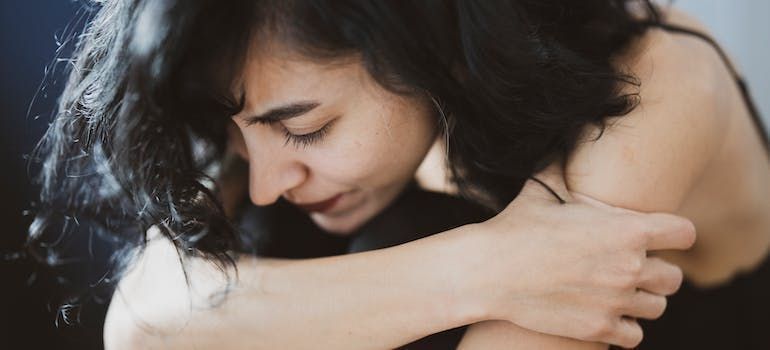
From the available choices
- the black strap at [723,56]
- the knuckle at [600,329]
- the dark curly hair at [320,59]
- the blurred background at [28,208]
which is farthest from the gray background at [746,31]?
the blurred background at [28,208]

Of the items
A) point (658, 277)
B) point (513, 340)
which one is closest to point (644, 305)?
point (658, 277)

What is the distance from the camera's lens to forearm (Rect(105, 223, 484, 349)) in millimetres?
922

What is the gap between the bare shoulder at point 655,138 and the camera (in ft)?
3.10

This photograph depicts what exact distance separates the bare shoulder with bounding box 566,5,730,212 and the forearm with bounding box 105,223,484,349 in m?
0.18

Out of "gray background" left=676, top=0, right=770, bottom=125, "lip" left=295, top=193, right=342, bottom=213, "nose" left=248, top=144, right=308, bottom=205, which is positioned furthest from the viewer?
"gray background" left=676, top=0, right=770, bottom=125

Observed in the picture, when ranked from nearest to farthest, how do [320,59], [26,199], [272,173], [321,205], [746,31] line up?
[320,59], [272,173], [321,205], [26,199], [746,31]

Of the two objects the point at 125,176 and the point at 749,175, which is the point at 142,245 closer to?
the point at 125,176

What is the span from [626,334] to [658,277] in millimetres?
78

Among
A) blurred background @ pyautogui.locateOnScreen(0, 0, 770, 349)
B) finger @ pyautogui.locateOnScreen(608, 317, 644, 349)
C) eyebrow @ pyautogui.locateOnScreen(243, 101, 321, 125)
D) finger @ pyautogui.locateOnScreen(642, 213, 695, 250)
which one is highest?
eyebrow @ pyautogui.locateOnScreen(243, 101, 321, 125)

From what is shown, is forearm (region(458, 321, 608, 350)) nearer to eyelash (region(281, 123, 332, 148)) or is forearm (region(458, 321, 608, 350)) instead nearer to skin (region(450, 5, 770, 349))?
skin (region(450, 5, 770, 349))

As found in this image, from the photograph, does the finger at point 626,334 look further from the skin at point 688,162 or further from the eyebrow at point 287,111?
the eyebrow at point 287,111

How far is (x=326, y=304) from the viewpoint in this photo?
96 cm

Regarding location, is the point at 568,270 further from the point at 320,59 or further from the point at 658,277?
the point at 320,59

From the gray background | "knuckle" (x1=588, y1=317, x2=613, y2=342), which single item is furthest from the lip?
the gray background
